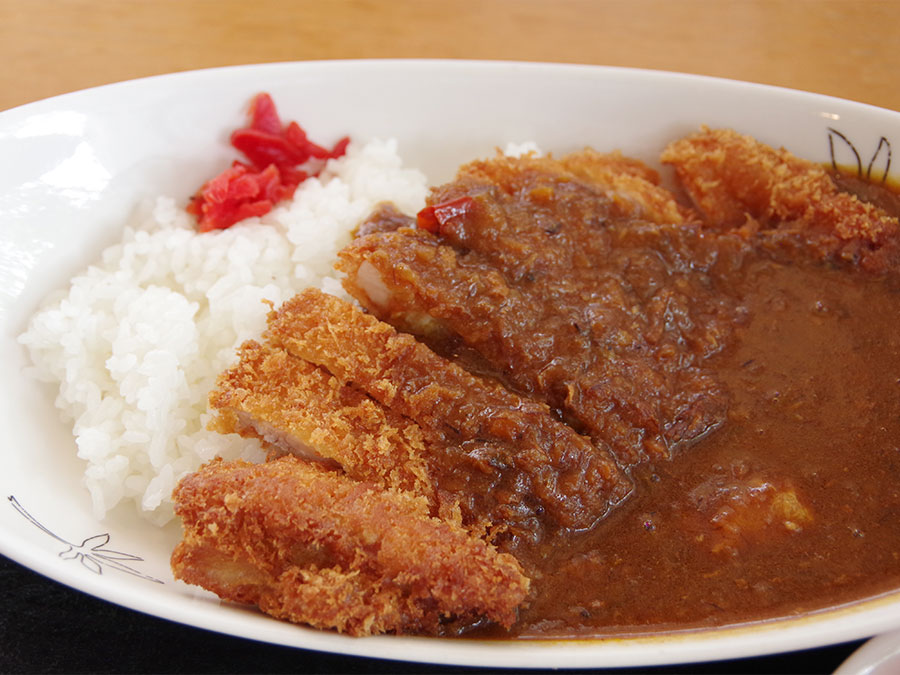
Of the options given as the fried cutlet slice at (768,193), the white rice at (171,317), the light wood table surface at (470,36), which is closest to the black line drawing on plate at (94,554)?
the white rice at (171,317)

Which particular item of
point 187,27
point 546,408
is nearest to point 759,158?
point 546,408

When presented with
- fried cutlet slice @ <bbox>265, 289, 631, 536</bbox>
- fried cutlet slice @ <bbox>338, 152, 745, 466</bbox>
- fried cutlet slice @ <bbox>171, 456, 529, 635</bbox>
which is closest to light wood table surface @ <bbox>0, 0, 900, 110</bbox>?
fried cutlet slice @ <bbox>338, 152, 745, 466</bbox>

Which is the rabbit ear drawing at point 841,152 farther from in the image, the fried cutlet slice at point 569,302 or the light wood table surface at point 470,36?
the light wood table surface at point 470,36

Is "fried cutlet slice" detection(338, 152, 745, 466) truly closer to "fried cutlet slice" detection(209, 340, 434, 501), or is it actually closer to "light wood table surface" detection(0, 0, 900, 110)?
"fried cutlet slice" detection(209, 340, 434, 501)

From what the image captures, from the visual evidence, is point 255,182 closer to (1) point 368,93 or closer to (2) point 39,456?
(1) point 368,93

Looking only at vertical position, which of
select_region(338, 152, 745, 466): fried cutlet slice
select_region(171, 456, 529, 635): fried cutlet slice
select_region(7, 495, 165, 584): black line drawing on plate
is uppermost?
select_region(338, 152, 745, 466): fried cutlet slice

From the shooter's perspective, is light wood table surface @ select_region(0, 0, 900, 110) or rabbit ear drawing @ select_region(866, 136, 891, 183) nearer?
rabbit ear drawing @ select_region(866, 136, 891, 183)
